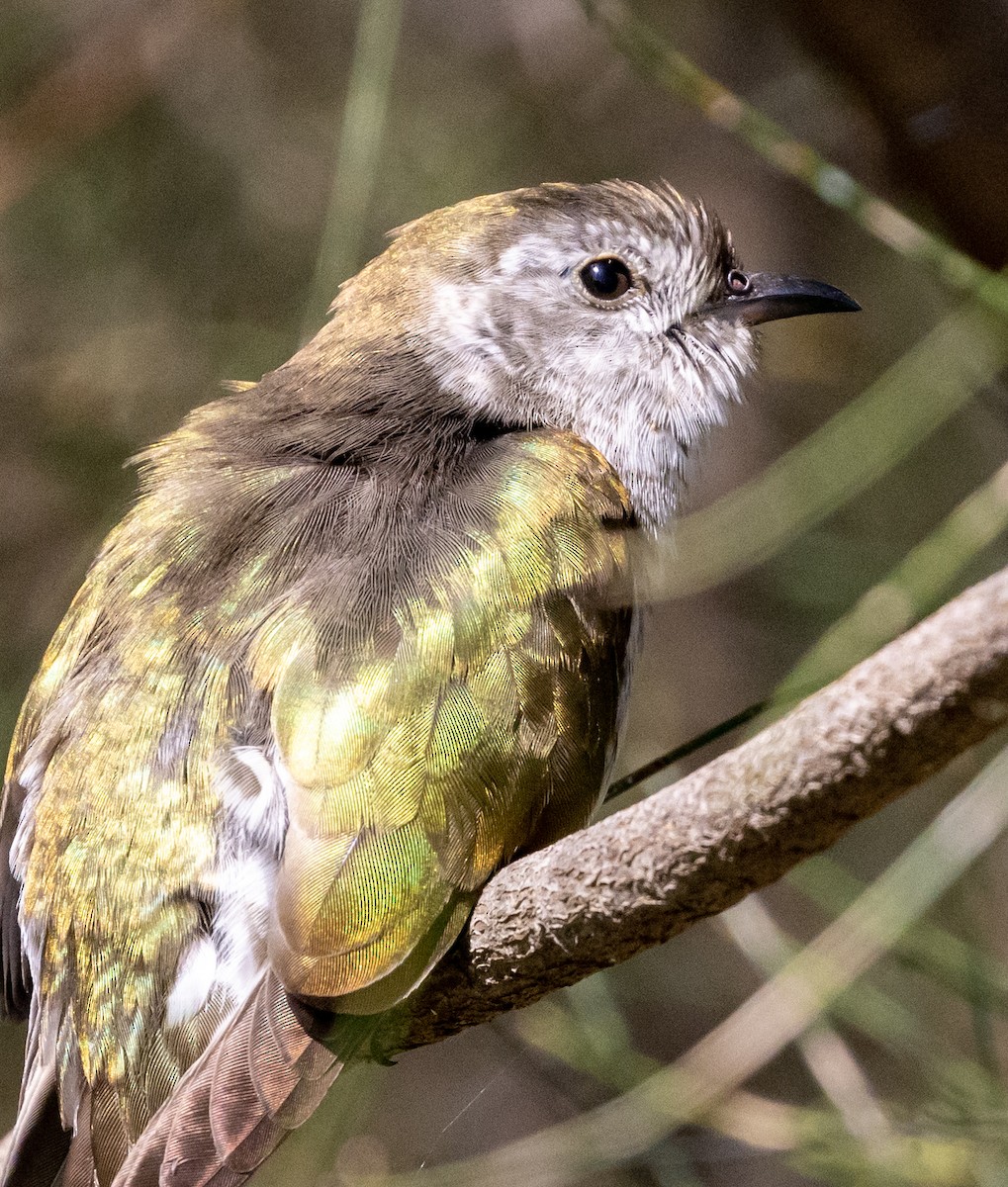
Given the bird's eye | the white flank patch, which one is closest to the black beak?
the bird's eye

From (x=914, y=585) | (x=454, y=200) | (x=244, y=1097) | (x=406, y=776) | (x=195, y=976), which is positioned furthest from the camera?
(x=454, y=200)

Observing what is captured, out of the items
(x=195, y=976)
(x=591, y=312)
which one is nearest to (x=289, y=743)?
(x=195, y=976)

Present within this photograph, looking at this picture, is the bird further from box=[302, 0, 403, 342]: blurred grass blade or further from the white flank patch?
box=[302, 0, 403, 342]: blurred grass blade

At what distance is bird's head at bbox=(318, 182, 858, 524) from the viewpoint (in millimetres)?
4223

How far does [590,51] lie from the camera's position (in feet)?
26.7

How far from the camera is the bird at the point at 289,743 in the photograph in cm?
284

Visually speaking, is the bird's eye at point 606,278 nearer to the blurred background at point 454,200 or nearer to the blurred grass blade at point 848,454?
the blurred grass blade at point 848,454

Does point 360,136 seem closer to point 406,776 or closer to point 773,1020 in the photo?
point 406,776

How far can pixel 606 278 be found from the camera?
173 inches

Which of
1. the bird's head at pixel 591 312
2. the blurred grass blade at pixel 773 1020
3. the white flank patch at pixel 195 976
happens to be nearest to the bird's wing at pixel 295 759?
the white flank patch at pixel 195 976

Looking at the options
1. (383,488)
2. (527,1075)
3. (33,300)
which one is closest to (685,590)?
(383,488)

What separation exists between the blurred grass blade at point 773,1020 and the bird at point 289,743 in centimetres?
118

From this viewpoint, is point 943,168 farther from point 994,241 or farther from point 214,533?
point 214,533

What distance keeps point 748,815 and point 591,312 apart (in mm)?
2491
